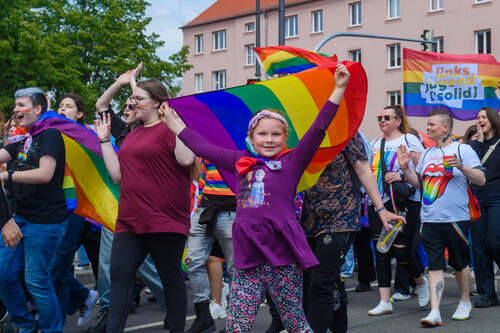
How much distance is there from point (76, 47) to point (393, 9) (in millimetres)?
20103

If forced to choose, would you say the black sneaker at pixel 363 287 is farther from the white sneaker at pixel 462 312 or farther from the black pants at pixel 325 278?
the black pants at pixel 325 278

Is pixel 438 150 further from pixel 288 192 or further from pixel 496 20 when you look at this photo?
pixel 496 20

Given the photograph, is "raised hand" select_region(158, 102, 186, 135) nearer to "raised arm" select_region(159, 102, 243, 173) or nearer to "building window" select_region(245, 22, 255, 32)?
"raised arm" select_region(159, 102, 243, 173)

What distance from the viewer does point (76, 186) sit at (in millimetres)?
6562

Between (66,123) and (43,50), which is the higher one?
(43,50)

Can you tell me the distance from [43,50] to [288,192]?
1145 inches

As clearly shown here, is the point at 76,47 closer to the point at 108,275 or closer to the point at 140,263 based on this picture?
the point at 108,275

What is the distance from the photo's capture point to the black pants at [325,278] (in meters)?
5.20

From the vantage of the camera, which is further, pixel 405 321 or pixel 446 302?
pixel 446 302

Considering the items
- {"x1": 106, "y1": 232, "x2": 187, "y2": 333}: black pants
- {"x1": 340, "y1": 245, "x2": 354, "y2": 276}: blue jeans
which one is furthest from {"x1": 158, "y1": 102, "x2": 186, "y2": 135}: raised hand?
{"x1": 340, "y1": 245, "x2": 354, "y2": 276}: blue jeans

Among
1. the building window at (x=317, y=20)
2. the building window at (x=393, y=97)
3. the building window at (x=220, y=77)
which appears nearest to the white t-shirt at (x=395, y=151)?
the building window at (x=393, y=97)

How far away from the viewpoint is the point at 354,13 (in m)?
47.8

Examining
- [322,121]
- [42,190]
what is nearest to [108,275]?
[42,190]

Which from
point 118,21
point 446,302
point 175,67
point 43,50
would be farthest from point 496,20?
point 446,302
